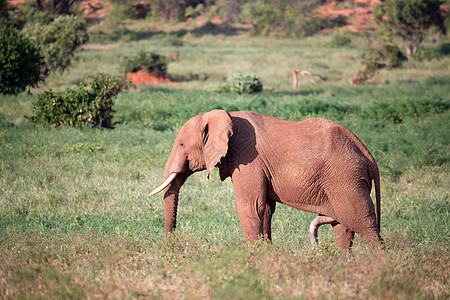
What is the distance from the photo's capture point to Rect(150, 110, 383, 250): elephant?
565cm

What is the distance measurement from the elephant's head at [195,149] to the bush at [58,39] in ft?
70.4

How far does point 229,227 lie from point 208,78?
22.4 m

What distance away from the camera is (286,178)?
576cm

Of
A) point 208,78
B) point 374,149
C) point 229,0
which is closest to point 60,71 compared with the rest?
point 208,78

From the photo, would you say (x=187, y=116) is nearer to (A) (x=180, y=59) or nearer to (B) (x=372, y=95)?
(B) (x=372, y=95)

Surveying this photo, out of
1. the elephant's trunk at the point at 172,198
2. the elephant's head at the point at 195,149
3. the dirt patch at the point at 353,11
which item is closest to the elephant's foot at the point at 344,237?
the elephant's head at the point at 195,149

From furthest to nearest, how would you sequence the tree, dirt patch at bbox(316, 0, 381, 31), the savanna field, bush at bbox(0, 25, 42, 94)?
1. dirt patch at bbox(316, 0, 381, 31)
2. the tree
3. bush at bbox(0, 25, 42, 94)
4. the savanna field

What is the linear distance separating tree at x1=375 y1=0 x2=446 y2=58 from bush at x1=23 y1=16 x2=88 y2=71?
70.9 feet

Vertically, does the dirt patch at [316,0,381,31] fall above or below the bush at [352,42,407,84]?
below

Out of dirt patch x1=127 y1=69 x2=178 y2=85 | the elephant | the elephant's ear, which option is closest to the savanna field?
the elephant

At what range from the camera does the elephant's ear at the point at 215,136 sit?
5484 millimetres

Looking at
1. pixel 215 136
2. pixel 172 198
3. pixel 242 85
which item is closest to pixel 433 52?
pixel 242 85

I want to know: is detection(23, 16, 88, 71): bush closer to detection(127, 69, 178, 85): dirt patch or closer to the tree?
detection(127, 69, 178, 85): dirt patch

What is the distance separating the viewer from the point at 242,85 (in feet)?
70.2
